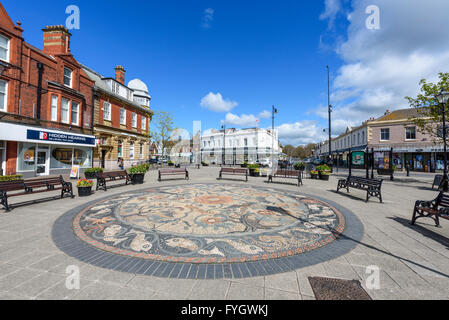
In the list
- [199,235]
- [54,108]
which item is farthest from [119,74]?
[199,235]

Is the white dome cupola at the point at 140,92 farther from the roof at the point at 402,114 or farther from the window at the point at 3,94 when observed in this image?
the roof at the point at 402,114

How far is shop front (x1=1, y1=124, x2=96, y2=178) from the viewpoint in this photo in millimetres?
11952

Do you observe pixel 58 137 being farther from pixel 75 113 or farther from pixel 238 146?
pixel 238 146

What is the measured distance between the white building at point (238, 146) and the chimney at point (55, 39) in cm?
2972

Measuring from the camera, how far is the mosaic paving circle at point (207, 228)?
3.53 meters

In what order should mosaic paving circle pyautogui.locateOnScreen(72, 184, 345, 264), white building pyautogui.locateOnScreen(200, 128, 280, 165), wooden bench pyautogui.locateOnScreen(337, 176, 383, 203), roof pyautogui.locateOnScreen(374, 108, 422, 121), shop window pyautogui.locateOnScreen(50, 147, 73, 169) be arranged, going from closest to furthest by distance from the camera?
mosaic paving circle pyautogui.locateOnScreen(72, 184, 345, 264) → wooden bench pyautogui.locateOnScreen(337, 176, 383, 203) → shop window pyautogui.locateOnScreen(50, 147, 73, 169) → roof pyautogui.locateOnScreen(374, 108, 422, 121) → white building pyautogui.locateOnScreen(200, 128, 280, 165)

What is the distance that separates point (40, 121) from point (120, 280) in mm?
17006

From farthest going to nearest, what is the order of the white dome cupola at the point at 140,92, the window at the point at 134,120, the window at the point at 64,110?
1. the white dome cupola at the point at 140,92
2. the window at the point at 134,120
3. the window at the point at 64,110

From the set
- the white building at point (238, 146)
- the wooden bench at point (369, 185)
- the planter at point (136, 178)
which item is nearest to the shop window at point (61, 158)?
the planter at point (136, 178)

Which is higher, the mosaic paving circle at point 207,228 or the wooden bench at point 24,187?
the wooden bench at point 24,187

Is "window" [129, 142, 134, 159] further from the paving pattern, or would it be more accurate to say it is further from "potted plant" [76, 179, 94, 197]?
the paving pattern

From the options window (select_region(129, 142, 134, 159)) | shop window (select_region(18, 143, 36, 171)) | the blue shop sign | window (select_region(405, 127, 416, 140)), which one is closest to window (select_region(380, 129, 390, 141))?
window (select_region(405, 127, 416, 140))

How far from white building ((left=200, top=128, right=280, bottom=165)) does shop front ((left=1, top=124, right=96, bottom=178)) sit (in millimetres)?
29125
